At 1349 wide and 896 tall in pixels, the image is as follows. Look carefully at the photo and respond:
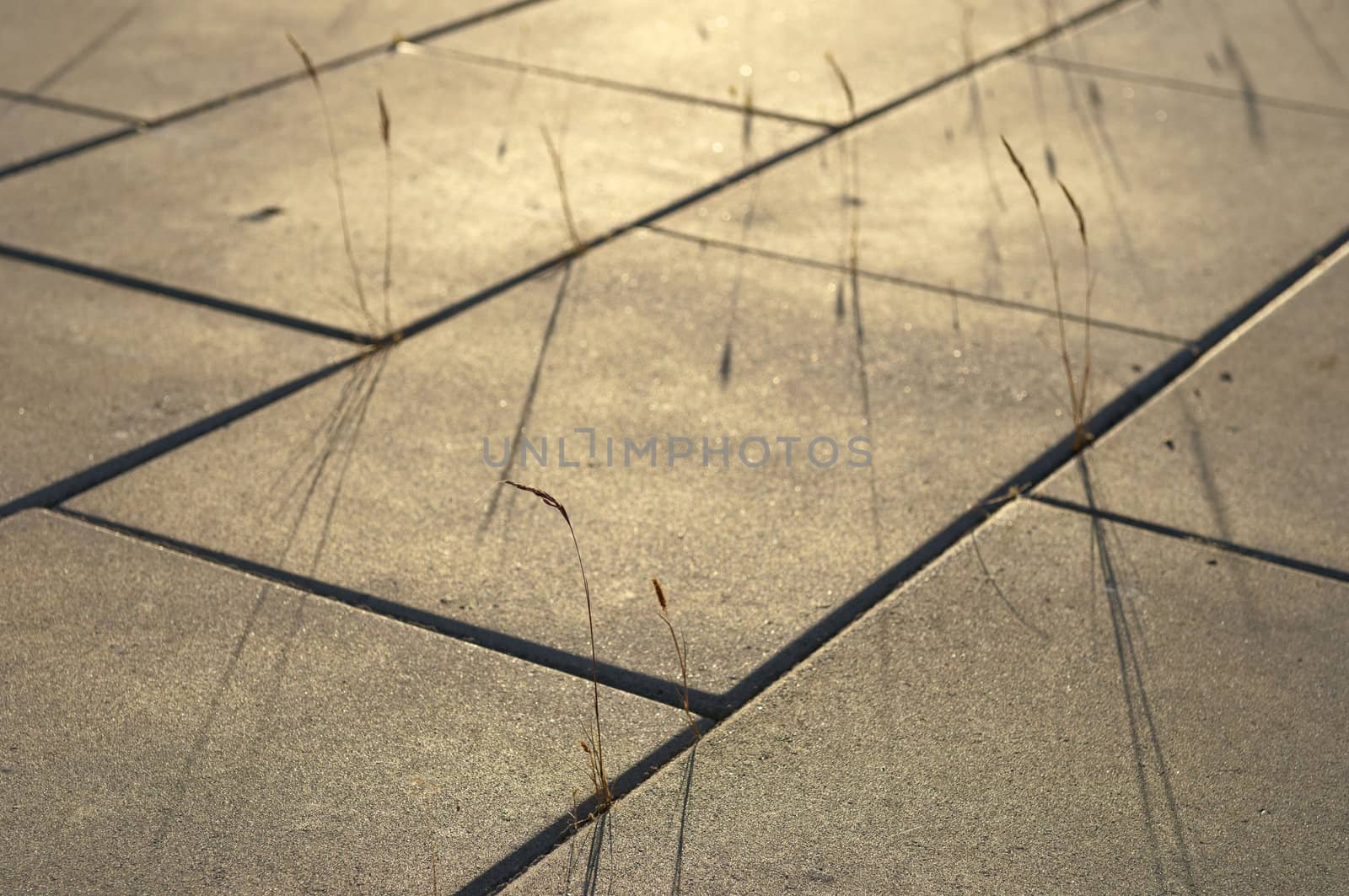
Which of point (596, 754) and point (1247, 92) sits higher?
point (596, 754)

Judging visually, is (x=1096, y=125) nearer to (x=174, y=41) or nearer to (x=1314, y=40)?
(x=1314, y=40)

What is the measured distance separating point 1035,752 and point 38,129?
4679mm

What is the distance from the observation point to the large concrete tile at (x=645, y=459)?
133 inches

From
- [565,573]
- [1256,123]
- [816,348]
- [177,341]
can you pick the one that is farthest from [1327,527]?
[177,341]

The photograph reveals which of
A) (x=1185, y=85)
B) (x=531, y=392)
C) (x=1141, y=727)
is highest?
(x=531, y=392)

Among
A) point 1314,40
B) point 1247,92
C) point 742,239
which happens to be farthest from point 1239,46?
point 742,239

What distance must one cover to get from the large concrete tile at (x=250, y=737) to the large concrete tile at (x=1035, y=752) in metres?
0.24

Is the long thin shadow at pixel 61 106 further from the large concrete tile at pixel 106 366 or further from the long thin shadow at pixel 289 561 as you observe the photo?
the long thin shadow at pixel 289 561

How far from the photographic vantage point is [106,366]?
4.18 metres

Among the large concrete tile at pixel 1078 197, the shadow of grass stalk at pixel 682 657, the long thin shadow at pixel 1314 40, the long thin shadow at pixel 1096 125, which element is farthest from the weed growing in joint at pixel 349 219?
the long thin shadow at pixel 1314 40

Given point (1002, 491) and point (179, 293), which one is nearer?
point (1002, 491)

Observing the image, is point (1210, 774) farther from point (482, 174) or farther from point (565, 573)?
point (482, 174)

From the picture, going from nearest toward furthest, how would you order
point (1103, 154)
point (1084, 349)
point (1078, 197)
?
point (1084, 349), point (1078, 197), point (1103, 154)

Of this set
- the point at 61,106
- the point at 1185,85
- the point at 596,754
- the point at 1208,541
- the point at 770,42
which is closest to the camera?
the point at 596,754
